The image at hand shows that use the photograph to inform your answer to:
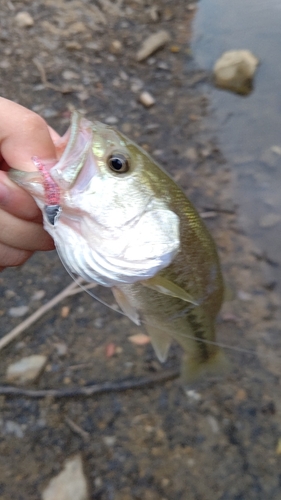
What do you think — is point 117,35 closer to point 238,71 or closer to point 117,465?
point 238,71

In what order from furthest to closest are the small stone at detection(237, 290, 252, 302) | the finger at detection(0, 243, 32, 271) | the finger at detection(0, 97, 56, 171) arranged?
the small stone at detection(237, 290, 252, 302)
the finger at detection(0, 243, 32, 271)
the finger at detection(0, 97, 56, 171)

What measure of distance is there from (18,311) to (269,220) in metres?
1.77

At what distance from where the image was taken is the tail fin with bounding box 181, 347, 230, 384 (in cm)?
182

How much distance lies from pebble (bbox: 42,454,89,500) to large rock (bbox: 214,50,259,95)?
10.2ft

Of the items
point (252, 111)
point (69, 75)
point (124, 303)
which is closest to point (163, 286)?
point (124, 303)

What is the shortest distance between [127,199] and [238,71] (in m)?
2.97

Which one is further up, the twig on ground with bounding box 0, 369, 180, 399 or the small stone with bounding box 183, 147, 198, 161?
the small stone with bounding box 183, 147, 198, 161

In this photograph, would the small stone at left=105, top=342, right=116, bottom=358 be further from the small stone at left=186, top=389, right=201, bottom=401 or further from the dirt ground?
the small stone at left=186, top=389, right=201, bottom=401

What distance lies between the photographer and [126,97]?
3.25 meters

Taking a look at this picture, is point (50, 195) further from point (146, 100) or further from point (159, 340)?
point (146, 100)

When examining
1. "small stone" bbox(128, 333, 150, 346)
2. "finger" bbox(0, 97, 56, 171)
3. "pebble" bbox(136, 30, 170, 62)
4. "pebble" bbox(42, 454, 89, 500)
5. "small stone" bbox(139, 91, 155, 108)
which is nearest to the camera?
"finger" bbox(0, 97, 56, 171)

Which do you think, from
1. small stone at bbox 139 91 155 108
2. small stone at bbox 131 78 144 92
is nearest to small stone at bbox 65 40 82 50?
small stone at bbox 131 78 144 92

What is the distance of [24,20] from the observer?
130 inches

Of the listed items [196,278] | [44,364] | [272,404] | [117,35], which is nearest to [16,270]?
[44,364]
